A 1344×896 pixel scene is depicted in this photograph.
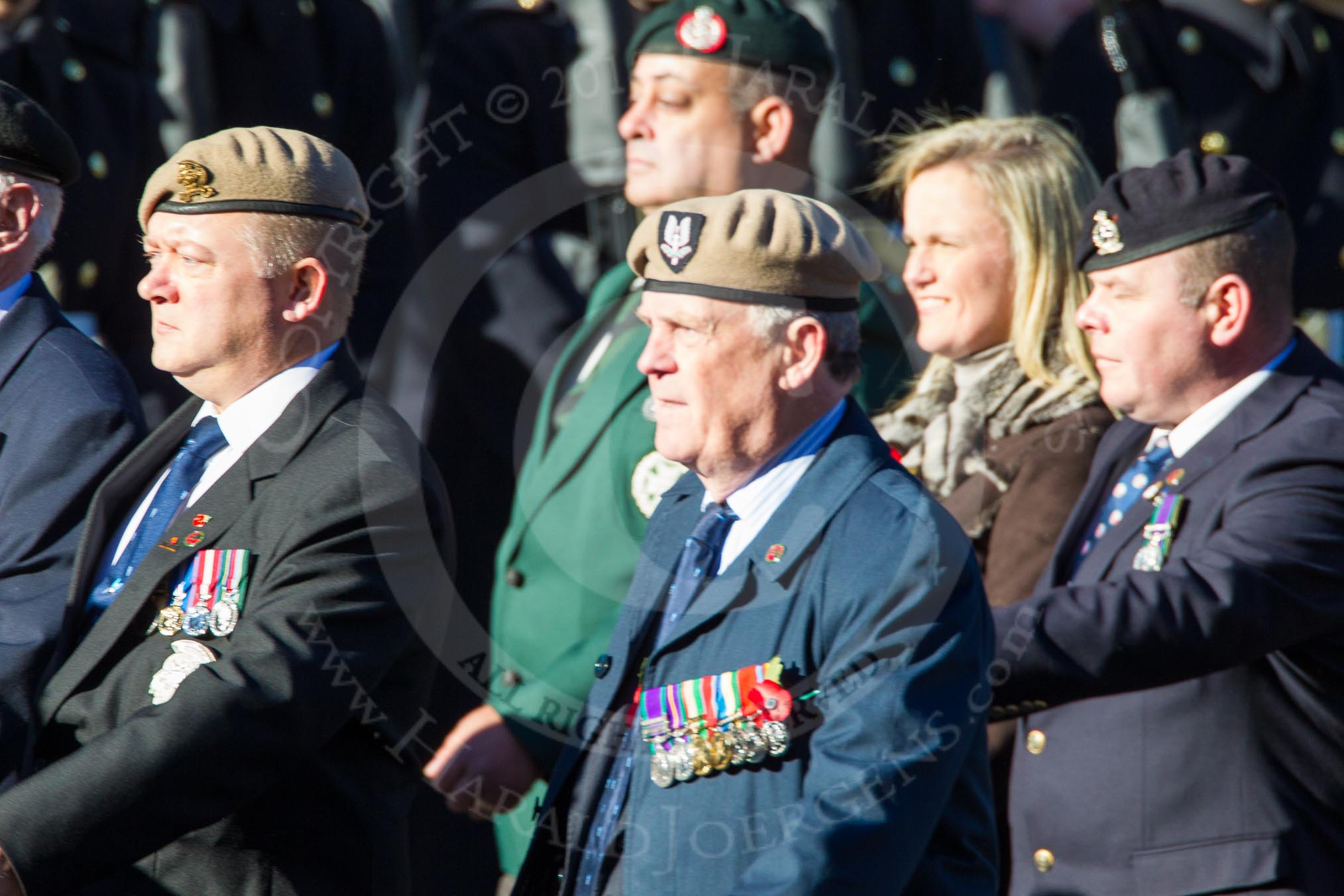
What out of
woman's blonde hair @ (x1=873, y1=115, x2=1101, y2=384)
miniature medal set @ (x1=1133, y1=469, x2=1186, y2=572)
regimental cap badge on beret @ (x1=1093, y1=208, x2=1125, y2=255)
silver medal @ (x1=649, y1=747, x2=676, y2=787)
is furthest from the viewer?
woman's blonde hair @ (x1=873, y1=115, x2=1101, y2=384)

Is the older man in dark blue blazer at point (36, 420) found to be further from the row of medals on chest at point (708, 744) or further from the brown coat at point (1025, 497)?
the brown coat at point (1025, 497)

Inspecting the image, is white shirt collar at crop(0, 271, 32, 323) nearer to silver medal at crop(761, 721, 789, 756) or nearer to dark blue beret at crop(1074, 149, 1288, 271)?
silver medal at crop(761, 721, 789, 756)

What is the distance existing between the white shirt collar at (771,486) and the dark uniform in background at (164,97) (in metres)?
2.45

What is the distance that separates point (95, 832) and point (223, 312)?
0.91 meters

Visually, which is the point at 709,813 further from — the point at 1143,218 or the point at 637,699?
the point at 1143,218

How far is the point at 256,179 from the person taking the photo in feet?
10.3

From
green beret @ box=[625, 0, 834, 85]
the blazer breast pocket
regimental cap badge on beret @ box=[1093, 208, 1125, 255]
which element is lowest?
the blazer breast pocket

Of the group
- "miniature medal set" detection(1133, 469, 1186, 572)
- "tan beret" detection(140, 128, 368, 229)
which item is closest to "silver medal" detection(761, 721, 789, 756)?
"miniature medal set" detection(1133, 469, 1186, 572)

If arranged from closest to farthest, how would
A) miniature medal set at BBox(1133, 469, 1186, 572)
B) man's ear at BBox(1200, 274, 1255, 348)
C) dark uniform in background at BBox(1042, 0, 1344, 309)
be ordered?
1. miniature medal set at BBox(1133, 469, 1186, 572)
2. man's ear at BBox(1200, 274, 1255, 348)
3. dark uniform in background at BBox(1042, 0, 1344, 309)

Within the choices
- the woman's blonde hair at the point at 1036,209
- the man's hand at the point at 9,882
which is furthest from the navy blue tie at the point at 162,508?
the woman's blonde hair at the point at 1036,209

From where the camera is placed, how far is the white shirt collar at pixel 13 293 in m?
3.51

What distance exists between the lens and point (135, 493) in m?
3.24

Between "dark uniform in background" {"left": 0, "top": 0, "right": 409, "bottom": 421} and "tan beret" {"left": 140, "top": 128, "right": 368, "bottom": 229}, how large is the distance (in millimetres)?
1790

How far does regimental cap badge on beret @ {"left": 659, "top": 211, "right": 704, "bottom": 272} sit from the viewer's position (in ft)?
9.72
